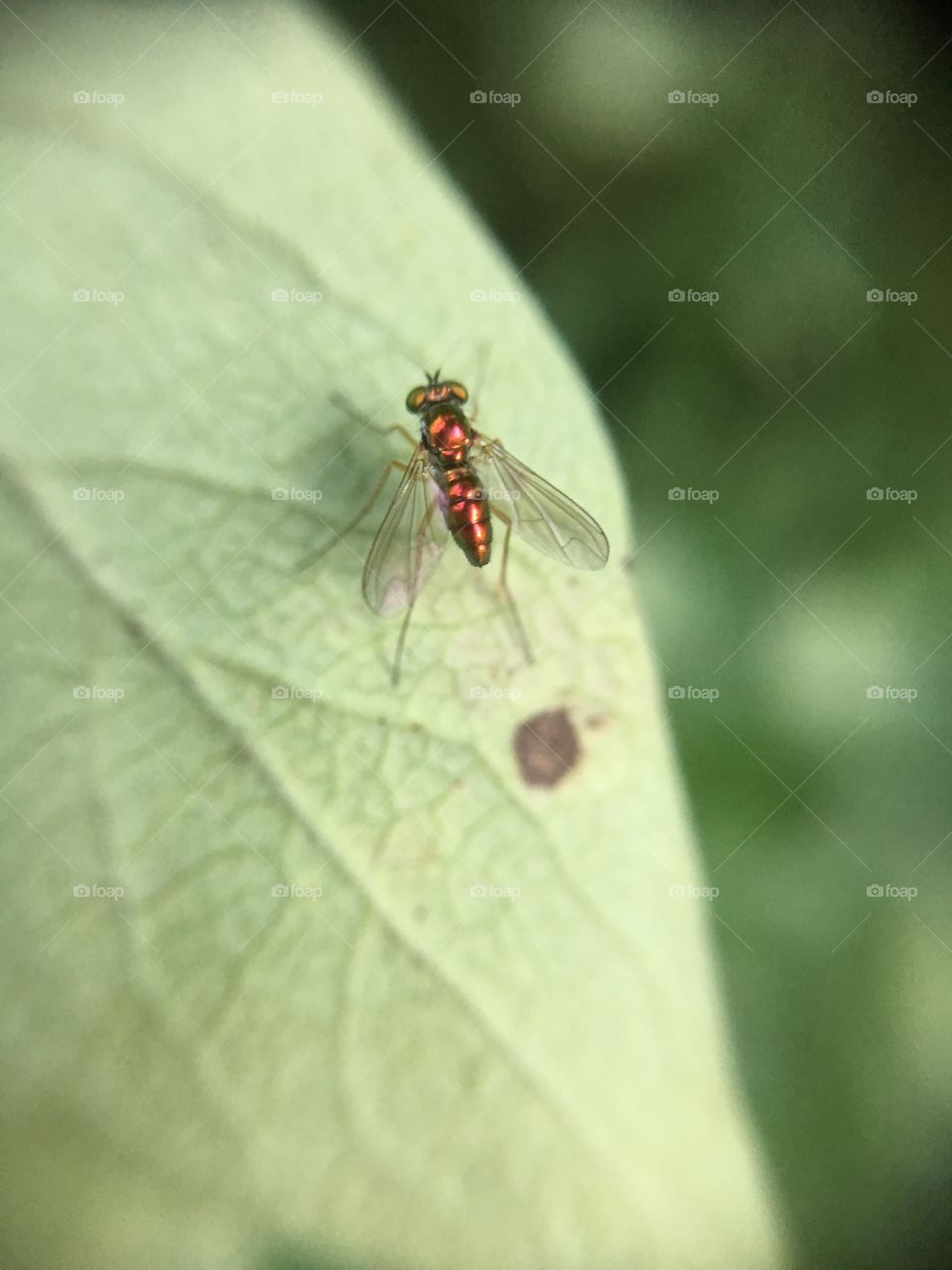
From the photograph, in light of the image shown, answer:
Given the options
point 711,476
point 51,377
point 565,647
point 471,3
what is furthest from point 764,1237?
point 471,3
